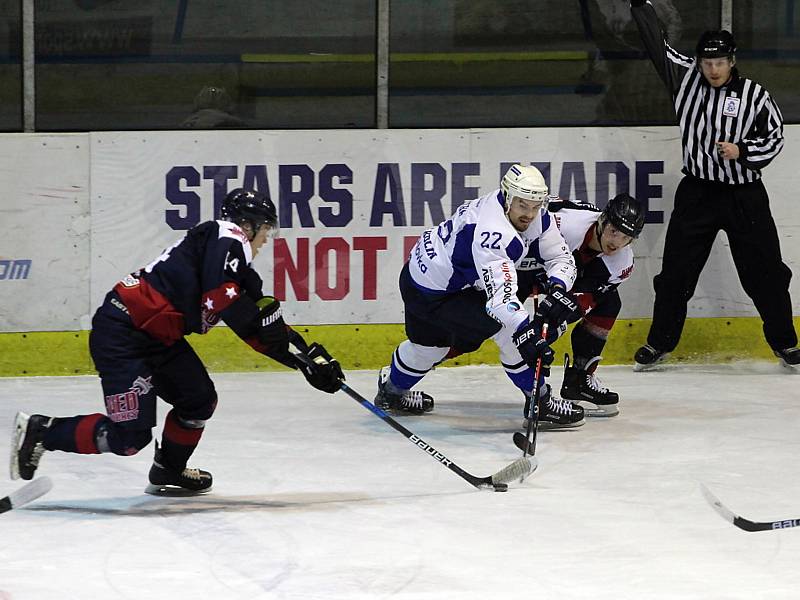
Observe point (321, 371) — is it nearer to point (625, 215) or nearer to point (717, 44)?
point (625, 215)

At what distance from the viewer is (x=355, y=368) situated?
19.4ft

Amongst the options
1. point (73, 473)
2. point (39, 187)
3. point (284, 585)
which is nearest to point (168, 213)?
point (39, 187)

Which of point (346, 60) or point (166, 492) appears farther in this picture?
point (346, 60)

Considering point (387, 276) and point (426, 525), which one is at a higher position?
point (387, 276)

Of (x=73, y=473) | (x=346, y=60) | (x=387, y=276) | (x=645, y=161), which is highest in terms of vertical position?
(x=346, y=60)

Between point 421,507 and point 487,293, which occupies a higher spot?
Result: point 487,293

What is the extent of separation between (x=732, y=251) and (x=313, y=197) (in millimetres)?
1671

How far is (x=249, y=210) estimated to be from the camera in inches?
154

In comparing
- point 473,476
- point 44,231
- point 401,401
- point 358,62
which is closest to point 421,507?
point 473,476

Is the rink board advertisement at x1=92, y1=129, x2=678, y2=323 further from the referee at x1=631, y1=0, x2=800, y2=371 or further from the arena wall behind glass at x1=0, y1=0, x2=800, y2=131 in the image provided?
the referee at x1=631, y1=0, x2=800, y2=371

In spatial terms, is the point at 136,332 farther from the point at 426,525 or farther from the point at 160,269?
the point at 426,525

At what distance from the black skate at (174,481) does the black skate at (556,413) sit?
1.29m

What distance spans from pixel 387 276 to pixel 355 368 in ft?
1.26

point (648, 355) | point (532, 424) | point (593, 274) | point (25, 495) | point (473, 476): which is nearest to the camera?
point (25, 495)
